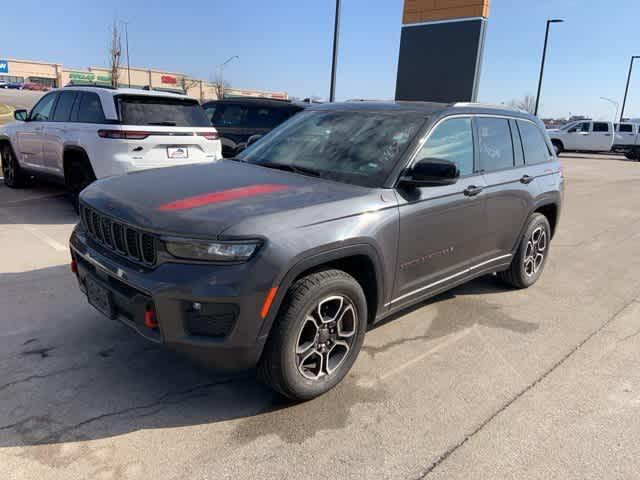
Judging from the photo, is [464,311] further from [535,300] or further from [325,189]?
[325,189]

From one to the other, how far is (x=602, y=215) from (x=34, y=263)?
31.8ft

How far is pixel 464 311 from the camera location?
177 inches

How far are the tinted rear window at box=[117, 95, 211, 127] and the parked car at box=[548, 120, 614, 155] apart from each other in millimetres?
25110

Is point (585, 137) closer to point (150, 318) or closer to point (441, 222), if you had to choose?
point (441, 222)

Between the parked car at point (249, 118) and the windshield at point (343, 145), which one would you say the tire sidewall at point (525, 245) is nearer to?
the windshield at point (343, 145)

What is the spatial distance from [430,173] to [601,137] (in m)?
29.1

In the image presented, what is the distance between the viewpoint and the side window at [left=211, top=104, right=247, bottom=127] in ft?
33.5

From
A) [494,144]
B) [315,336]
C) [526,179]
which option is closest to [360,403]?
[315,336]

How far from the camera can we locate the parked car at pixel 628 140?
2773 centimetres

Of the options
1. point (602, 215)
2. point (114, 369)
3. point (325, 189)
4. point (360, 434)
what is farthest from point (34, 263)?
point (602, 215)

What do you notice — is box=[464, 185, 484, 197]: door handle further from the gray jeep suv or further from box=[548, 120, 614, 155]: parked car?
box=[548, 120, 614, 155]: parked car

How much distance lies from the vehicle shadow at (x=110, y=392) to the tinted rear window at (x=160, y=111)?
11.6 feet

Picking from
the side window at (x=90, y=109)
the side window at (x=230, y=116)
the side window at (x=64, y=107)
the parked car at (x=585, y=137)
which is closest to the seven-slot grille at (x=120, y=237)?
the side window at (x=90, y=109)

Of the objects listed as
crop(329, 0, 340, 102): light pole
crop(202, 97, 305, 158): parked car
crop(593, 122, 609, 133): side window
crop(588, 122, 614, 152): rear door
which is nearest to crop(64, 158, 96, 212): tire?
crop(202, 97, 305, 158): parked car
